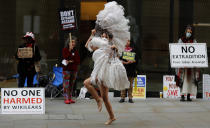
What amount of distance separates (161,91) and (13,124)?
6142 millimetres

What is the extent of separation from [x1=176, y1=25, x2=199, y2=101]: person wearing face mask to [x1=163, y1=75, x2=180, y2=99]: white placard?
0.55m

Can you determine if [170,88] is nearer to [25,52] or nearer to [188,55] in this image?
[188,55]

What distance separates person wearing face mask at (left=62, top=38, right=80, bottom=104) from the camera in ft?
40.3

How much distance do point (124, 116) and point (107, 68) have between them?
1.75m

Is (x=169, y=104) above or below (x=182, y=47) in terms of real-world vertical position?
below

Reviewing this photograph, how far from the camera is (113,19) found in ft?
30.0

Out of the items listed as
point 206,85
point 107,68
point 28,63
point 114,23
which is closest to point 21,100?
point 28,63

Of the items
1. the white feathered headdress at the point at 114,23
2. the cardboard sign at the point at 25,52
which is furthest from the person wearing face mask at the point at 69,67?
the white feathered headdress at the point at 114,23

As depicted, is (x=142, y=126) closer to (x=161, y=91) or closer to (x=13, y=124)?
(x=13, y=124)

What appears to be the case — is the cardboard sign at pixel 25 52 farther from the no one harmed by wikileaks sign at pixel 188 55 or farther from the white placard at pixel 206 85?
Result: the white placard at pixel 206 85

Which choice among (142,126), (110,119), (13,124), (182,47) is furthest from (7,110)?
(182,47)

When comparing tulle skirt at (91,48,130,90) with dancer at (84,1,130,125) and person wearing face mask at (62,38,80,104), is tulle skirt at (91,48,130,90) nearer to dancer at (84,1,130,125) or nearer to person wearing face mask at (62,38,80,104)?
dancer at (84,1,130,125)

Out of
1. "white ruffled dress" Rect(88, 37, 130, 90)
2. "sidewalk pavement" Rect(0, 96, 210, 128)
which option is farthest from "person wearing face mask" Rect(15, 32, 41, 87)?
"white ruffled dress" Rect(88, 37, 130, 90)

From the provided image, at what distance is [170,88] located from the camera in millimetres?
13656
